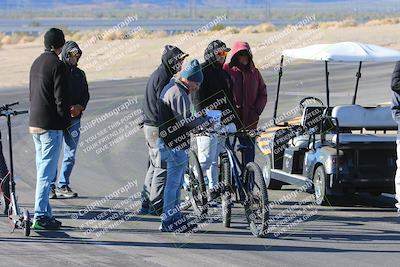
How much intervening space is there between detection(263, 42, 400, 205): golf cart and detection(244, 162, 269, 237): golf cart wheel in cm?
186

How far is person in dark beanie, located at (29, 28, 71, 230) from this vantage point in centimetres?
1036

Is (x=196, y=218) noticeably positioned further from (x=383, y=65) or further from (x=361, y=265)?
(x=383, y=65)

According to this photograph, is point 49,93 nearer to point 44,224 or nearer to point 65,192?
point 44,224

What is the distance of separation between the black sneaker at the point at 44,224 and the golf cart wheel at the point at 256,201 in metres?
1.99

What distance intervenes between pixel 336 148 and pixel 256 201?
2095mm

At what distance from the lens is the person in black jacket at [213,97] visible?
1161 centimetres

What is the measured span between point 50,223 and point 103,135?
9.08 m

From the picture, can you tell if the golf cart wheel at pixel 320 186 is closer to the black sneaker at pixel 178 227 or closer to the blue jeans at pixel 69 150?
the black sneaker at pixel 178 227

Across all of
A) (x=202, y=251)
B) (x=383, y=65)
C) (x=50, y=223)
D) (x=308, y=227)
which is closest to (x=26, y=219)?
(x=50, y=223)

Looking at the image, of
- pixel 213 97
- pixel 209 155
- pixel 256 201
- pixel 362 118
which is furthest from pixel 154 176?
pixel 362 118

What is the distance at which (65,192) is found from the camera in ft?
42.4

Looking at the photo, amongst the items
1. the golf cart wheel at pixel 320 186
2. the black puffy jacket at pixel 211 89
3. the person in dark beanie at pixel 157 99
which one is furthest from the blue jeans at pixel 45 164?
the golf cart wheel at pixel 320 186

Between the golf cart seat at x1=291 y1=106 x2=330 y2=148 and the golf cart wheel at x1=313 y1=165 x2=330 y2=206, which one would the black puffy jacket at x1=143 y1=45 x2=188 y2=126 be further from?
the golf cart seat at x1=291 y1=106 x2=330 y2=148

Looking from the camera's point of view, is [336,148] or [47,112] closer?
[47,112]
